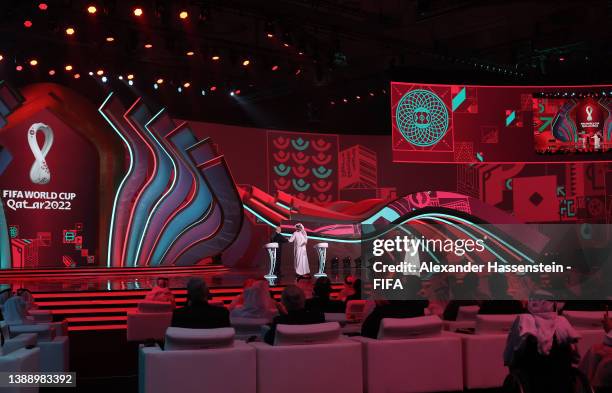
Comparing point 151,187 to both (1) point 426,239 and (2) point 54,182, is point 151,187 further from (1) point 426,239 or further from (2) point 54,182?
(1) point 426,239

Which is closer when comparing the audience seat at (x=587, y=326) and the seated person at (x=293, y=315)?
the seated person at (x=293, y=315)

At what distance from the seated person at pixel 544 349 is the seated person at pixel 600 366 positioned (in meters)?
0.10

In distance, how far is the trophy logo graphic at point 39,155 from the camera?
16.0 m

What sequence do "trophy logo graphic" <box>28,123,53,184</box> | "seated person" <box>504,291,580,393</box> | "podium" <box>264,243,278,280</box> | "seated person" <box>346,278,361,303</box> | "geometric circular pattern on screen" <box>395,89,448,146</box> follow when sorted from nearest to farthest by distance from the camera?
"seated person" <box>504,291,580,393</box> → "seated person" <box>346,278,361,303</box> → "geometric circular pattern on screen" <box>395,89,448,146</box> → "podium" <box>264,243,278,280</box> → "trophy logo graphic" <box>28,123,53,184</box>

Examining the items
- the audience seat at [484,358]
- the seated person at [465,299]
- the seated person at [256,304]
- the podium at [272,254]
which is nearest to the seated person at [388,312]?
the audience seat at [484,358]

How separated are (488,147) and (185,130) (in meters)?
6.63

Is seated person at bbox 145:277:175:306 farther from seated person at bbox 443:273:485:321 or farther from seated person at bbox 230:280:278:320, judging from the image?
seated person at bbox 443:273:485:321

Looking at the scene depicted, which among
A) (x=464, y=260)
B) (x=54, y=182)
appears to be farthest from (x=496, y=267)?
(x=54, y=182)

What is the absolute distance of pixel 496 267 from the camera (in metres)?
13.8

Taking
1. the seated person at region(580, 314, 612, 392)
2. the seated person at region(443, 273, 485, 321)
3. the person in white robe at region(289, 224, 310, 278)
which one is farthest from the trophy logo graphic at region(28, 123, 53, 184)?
the seated person at region(580, 314, 612, 392)

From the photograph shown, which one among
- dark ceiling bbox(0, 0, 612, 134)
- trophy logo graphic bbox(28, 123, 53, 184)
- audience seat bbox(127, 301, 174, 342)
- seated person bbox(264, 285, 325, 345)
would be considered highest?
dark ceiling bbox(0, 0, 612, 134)

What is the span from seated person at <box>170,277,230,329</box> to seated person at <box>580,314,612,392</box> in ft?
7.94

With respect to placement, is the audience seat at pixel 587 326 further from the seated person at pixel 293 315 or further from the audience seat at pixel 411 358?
the seated person at pixel 293 315

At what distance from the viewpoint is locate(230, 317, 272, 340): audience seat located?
6.29m
